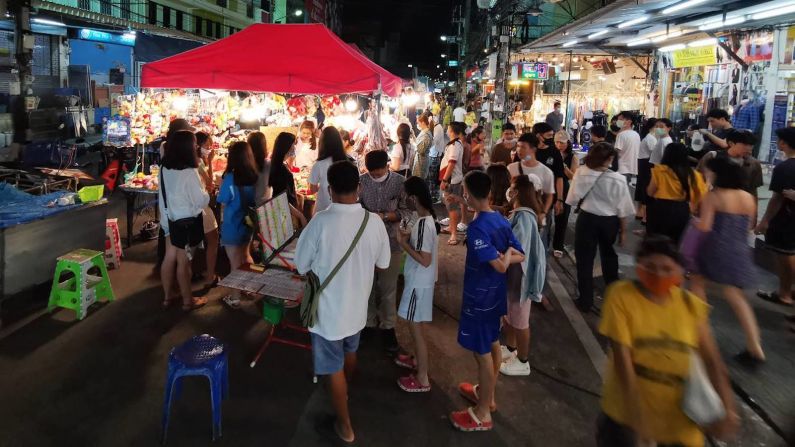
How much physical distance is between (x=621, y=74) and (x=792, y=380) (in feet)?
51.6

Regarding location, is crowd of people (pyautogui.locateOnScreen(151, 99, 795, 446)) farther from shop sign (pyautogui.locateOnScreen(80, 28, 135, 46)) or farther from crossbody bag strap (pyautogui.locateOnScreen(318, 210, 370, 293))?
shop sign (pyautogui.locateOnScreen(80, 28, 135, 46))

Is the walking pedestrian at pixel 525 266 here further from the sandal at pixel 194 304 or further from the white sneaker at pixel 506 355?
the sandal at pixel 194 304

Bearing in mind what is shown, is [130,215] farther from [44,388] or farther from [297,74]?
[44,388]

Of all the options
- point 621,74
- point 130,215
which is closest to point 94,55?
point 130,215

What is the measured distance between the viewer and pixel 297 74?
266 inches

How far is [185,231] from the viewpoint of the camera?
5.19 m

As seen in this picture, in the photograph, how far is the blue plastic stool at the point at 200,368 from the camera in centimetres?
330

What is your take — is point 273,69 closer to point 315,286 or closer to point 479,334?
point 315,286

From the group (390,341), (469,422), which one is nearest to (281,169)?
(390,341)

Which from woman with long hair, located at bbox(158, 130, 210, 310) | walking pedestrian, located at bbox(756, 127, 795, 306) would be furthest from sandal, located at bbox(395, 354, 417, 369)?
walking pedestrian, located at bbox(756, 127, 795, 306)

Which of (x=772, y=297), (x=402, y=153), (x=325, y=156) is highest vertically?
(x=402, y=153)

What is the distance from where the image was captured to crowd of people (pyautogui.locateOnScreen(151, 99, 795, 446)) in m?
2.26

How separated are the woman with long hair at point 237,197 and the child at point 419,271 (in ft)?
7.01

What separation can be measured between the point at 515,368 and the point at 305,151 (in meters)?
4.96
